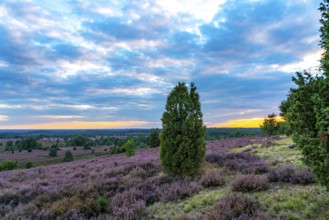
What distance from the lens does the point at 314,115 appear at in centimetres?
509

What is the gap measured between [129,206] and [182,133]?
445 centimetres

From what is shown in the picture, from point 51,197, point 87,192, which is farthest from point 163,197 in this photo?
point 51,197

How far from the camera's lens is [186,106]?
11344mm

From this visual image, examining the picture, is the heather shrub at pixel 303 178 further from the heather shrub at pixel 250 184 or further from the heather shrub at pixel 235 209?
the heather shrub at pixel 235 209

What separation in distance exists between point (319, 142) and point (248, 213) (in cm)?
228

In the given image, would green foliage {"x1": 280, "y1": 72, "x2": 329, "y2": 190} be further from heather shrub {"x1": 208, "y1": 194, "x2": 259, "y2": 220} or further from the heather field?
heather shrub {"x1": 208, "y1": 194, "x2": 259, "y2": 220}

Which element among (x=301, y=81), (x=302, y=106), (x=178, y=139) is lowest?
(x=178, y=139)

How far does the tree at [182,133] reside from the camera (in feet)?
35.1

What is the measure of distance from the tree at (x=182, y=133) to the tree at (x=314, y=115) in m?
5.61

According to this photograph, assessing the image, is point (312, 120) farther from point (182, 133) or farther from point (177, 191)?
point (182, 133)

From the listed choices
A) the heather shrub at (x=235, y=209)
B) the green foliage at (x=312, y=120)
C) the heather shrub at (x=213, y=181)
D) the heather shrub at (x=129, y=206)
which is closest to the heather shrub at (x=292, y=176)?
the heather shrub at (x=213, y=181)

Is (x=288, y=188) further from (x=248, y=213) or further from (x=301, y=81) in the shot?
(x=301, y=81)

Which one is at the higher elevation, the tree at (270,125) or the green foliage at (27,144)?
the tree at (270,125)

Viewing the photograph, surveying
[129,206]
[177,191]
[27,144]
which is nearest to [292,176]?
[177,191]
